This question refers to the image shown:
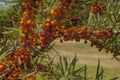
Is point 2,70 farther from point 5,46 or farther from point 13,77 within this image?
point 5,46

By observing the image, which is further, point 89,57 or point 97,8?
point 89,57

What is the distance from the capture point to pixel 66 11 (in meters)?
2.12

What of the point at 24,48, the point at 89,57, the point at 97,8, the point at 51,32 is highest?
the point at 97,8

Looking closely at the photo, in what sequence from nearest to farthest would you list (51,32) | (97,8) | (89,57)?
(51,32) → (97,8) → (89,57)

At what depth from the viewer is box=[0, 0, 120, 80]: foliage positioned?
2.06 meters

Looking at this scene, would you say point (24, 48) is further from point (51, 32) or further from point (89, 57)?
point (89, 57)

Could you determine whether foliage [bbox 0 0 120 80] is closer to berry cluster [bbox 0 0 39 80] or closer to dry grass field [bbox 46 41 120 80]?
berry cluster [bbox 0 0 39 80]

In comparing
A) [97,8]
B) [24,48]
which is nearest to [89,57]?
[97,8]

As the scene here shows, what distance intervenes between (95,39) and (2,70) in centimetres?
68

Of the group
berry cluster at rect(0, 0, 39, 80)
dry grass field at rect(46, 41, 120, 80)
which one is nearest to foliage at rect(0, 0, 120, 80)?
berry cluster at rect(0, 0, 39, 80)

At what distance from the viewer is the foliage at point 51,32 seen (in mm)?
2057

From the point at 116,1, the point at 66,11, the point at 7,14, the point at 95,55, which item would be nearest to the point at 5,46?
the point at 7,14

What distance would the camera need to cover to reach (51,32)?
2.04 metres

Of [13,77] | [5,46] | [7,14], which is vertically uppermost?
[7,14]
